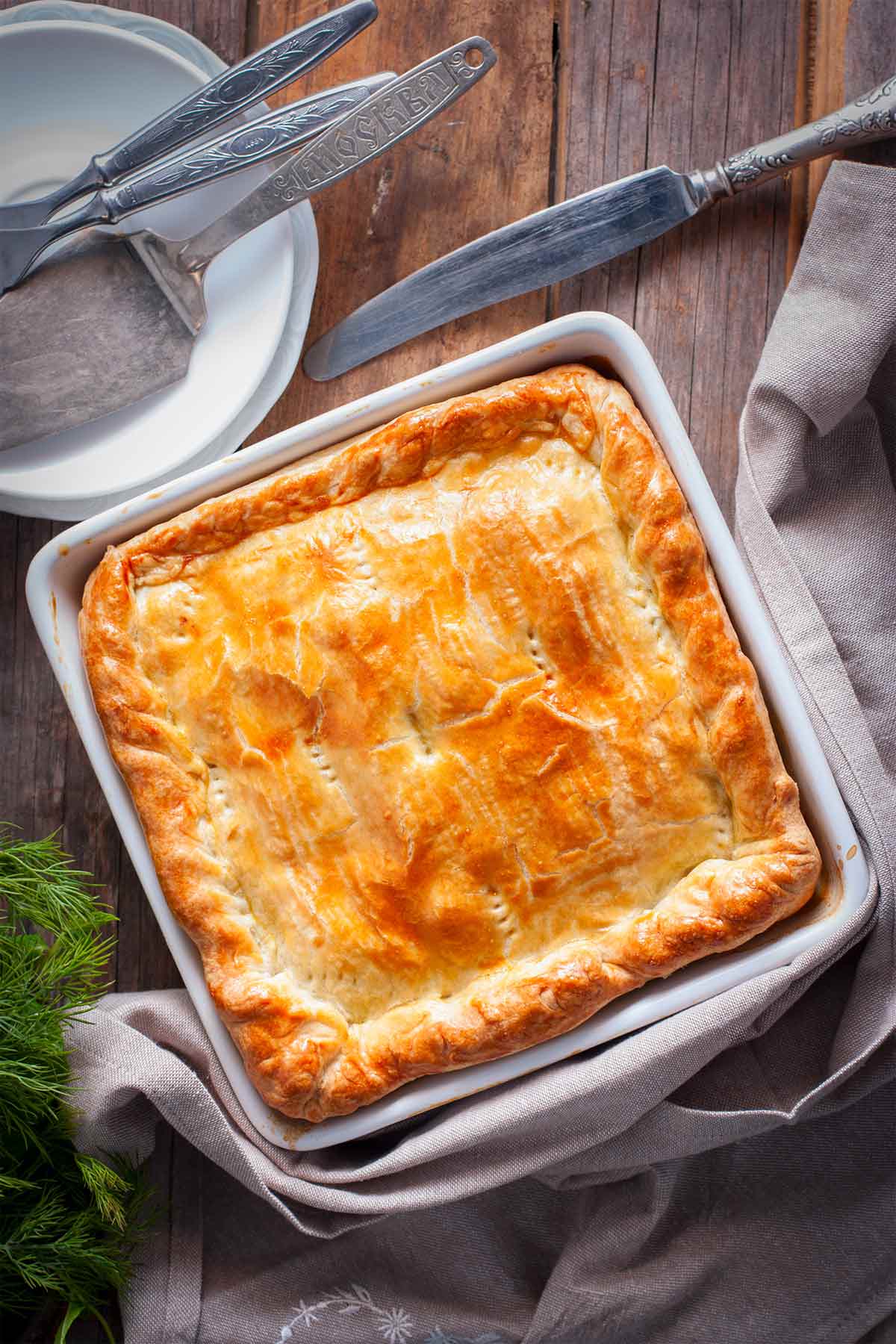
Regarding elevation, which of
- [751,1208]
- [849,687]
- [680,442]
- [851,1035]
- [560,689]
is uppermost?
[680,442]

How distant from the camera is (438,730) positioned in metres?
2.06

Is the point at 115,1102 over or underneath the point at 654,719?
underneath

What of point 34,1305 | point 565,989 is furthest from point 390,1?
point 34,1305

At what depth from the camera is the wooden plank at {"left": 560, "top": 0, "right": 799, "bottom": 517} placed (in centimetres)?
235

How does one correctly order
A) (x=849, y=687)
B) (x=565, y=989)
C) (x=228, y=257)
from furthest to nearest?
(x=228, y=257) < (x=849, y=687) < (x=565, y=989)

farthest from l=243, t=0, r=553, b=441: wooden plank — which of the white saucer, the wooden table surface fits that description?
the white saucer

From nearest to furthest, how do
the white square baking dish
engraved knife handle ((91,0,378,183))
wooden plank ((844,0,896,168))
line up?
the white square baking dish, engraved knife handle ((91,0,378,183)), wooden plank ((844,0,896,168))

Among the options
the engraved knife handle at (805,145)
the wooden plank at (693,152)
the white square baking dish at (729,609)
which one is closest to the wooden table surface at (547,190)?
the wooden plank at (693,152)

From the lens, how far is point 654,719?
2.03 meters

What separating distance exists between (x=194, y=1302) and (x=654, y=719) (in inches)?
55.8

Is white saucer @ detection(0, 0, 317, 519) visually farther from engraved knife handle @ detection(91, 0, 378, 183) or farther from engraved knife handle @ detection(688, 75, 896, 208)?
engraved knife handle @ detection(688, 75, 896, 208)

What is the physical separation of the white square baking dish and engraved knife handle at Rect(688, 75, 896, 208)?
462 mm

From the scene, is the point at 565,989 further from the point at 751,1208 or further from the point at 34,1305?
the point at 34,1305

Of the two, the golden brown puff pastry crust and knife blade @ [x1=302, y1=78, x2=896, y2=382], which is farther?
knife blade @ [x1=302, y1=78, x2=896, y2=382]
